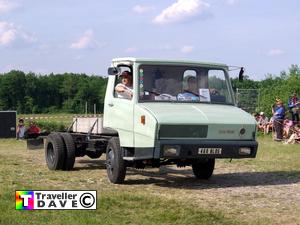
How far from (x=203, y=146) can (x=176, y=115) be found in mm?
669

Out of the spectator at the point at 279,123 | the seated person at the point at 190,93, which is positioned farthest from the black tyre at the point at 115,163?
the spectator at the point at 279,123

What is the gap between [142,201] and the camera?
8.77 metres

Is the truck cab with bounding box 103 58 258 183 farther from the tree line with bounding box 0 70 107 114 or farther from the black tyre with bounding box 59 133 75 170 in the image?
the tree line with bounding box 0 70 107 114

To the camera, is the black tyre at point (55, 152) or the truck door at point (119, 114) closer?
the truck door at point (119, 114)

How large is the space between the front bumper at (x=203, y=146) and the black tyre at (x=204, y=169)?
1623 mm

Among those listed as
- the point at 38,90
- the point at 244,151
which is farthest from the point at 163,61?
Answer: the point at 38,90

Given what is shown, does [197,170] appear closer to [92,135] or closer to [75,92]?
[92,135]

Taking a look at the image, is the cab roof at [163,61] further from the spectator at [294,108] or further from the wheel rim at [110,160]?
the spectator at [294,108]

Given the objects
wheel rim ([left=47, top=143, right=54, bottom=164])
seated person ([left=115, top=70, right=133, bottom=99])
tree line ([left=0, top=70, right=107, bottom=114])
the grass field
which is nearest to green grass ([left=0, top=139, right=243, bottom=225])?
the grass field

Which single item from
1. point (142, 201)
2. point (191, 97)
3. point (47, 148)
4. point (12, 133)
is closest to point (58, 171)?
point (47, 148)

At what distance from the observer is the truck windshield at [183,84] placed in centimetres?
1059

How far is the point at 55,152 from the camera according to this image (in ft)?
42.4

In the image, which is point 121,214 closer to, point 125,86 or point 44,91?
point 125,86

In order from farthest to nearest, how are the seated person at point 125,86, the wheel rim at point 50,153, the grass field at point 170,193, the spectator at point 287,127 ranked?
the spectator at point 287,127, the wheel rim at point 50,153, the seated person at point 125,86, the grass field at point 170,193
